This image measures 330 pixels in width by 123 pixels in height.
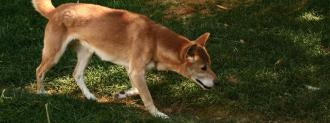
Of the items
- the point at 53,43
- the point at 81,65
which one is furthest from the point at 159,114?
the point at 53,43

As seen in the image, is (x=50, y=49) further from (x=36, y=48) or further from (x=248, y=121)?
(x=248, y=121)

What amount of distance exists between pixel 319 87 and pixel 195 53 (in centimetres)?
198

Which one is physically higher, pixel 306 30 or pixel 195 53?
pixel 195 53

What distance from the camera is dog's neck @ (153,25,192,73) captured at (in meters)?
7.99

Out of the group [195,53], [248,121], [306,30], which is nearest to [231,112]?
[248,121]

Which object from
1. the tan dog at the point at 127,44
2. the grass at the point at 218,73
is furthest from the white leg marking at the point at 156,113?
the grass at the point at 218,73

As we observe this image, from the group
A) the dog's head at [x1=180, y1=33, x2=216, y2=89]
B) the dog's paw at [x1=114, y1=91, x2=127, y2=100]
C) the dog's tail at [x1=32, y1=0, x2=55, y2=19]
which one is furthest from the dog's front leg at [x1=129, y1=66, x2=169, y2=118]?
the dog's tail at [x1=32, y1=0, x2=55, y2=19]

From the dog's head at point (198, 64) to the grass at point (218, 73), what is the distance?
480 millimetres

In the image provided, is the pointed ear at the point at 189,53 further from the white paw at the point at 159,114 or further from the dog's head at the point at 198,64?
the white paw at the point at 159,114

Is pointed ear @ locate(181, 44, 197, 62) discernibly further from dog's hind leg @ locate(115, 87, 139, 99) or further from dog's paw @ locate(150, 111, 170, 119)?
dog's hind leg @ locate(115, 87, 139, 99)

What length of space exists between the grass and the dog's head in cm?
48

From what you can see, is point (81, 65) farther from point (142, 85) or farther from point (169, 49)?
point (169, 49)

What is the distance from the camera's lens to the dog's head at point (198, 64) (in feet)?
25.9

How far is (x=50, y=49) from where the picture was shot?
8336 millimetres
